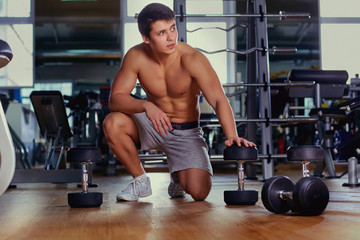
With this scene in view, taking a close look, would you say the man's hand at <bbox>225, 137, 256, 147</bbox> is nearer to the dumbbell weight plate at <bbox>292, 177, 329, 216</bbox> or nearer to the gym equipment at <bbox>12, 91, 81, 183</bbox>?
the dumbbell weight plate at <bbox>292, 177, 329, 216</bbox>

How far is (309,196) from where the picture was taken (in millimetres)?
1697

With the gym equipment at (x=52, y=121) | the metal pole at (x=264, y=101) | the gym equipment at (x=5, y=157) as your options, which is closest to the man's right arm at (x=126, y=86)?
the gym equipment at (x=5, y=157)

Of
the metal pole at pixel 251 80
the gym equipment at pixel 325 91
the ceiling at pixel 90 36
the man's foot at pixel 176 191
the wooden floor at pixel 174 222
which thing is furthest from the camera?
the ceiling at pixel 90 36

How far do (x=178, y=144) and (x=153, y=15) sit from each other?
62 cm

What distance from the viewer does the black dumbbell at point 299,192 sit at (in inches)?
66.6

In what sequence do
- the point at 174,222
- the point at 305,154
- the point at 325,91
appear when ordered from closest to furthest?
the point at 174,222 → the point at 305,154 → the point at 325,91

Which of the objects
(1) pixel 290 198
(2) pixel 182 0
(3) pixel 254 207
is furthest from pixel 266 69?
(1) pixel 290 198

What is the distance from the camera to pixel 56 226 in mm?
1645

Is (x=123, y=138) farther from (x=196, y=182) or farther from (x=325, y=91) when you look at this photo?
(x=325, y=91)

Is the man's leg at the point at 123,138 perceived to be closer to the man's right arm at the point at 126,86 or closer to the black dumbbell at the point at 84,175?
the man's right arm at the point at 126,86

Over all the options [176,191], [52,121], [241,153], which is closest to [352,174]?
[176,191]

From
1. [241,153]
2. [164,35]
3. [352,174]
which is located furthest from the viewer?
[352,174]

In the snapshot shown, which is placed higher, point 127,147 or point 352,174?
point 127,147

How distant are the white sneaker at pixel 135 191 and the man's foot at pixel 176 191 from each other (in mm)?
192
